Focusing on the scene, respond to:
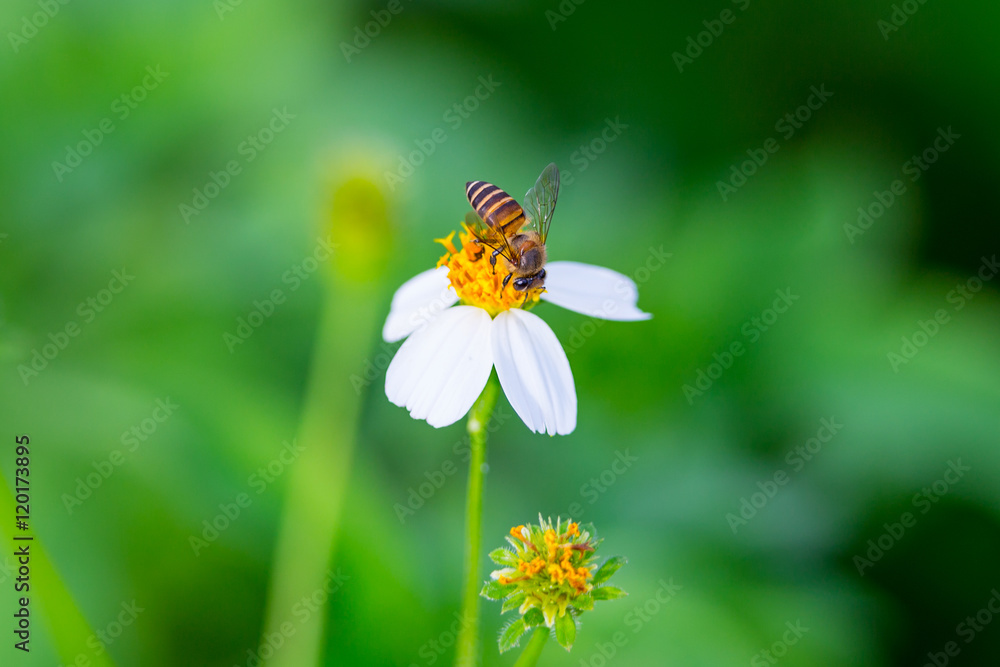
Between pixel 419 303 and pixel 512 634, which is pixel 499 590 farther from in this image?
pixel 419 303

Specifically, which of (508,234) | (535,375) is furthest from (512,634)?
(508,234)

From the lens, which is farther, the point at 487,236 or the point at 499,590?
the point at 487,236

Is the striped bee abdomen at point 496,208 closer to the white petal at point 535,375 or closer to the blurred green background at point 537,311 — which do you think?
the white petal at point 535,375

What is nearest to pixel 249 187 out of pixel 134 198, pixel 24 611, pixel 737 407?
pixel 134 198

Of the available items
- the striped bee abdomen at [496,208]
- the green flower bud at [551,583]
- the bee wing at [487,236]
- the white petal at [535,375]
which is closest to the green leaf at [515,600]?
the green flower bud at [551,583]

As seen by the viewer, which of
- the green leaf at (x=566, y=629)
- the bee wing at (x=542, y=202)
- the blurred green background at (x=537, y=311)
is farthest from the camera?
the blurred green background at (x=537, y=311)

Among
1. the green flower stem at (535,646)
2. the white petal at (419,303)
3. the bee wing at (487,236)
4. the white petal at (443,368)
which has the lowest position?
the green flower stem at (535,646)

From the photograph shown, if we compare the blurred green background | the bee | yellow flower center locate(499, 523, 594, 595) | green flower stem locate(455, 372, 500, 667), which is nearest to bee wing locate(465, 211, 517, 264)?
the bee
